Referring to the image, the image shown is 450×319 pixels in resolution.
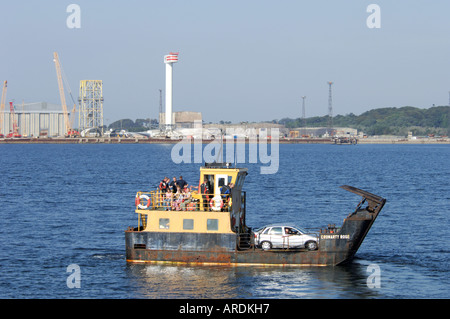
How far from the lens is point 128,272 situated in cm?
3475

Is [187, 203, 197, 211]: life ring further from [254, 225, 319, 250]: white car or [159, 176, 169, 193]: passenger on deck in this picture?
[254, 225, 319, 250]: white car

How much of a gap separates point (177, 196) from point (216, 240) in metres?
3.38

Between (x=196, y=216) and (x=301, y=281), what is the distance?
640cm

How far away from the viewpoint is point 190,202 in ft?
116

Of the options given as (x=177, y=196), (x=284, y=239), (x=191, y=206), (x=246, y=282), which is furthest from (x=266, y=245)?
(x=177, y=196)

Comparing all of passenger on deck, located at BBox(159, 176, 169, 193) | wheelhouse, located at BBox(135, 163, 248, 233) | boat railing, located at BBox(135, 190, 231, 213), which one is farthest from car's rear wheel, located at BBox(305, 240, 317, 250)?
passenger on deck, located at BBox(159, 176, 169, 193)

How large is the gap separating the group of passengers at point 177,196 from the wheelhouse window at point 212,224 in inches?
51.0

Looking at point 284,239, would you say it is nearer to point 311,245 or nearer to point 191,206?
point 311,245

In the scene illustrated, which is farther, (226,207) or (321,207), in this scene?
(321,207)

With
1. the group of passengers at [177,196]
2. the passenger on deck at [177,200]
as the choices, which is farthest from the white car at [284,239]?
the passenger on deck at [177,200]

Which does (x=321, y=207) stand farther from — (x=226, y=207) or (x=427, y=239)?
Answer: (x=226, y=207)

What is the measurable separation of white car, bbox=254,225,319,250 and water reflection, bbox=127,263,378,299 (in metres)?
1.25

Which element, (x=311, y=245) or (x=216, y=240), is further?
(x=311, y=245)
